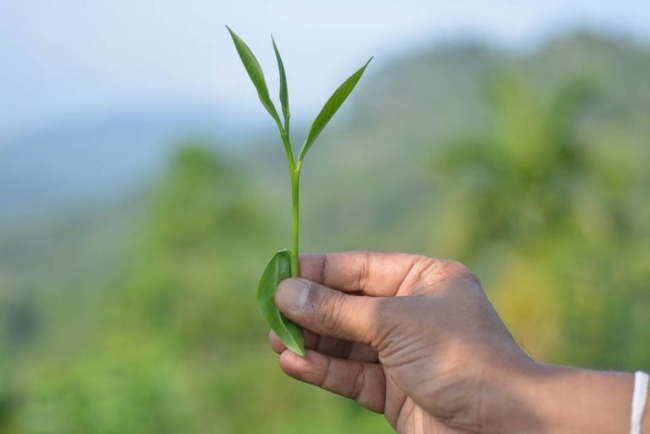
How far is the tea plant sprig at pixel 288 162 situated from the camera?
1.46 meters

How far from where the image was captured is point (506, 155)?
9.11 m

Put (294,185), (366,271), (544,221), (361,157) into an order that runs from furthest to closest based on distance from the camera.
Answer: (361,157) → (544,221) → (366,271) → (294,185)

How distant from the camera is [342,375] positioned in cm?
164

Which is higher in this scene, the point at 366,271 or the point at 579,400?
the point at 366,271

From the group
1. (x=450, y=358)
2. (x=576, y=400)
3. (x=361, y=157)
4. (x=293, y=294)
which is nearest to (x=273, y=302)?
(x=293, y=294)

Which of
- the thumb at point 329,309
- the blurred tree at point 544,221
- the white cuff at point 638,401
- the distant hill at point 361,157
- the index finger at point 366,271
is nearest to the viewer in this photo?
the white cuff at point 638,401

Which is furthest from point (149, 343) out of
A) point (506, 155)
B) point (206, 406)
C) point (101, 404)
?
point (506, 155)

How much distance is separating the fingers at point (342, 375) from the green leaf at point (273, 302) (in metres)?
0.06

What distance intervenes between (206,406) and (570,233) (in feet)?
15.5

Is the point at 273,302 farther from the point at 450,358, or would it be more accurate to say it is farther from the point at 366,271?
the point at 450,358

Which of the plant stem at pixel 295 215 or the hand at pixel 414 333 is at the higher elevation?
the plant stem at pixel 295 215

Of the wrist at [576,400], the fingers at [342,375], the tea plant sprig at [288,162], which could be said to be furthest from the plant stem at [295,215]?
the wrist at [576,400]

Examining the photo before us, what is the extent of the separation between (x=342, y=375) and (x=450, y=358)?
298mm

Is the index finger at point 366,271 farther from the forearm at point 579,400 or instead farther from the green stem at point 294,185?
the forearm at point 579,400
